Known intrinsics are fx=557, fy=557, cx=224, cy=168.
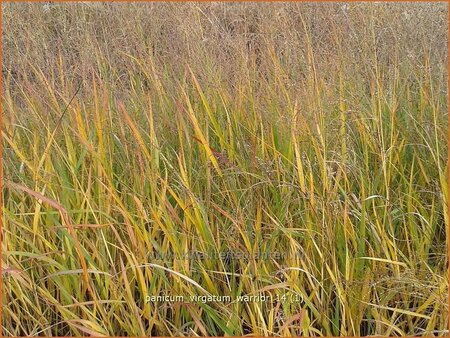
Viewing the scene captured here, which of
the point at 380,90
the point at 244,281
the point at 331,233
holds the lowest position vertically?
the point at 244,281


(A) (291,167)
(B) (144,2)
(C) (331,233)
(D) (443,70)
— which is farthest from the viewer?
(B) (144,2)

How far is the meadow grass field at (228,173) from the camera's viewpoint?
1.66 meters

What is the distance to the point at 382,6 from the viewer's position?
2.16 metres

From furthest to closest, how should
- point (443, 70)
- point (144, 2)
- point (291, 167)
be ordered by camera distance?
point (144, 2) < point (443, 70) < point (291, 167)

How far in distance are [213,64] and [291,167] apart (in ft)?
1.75

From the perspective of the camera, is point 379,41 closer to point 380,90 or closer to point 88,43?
point 380,90

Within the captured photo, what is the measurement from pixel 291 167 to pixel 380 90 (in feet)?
1.43

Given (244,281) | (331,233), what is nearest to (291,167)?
(331,233)

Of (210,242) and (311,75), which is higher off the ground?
(311,75)

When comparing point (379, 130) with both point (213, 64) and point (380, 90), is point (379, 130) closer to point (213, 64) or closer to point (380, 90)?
point (380, 90)

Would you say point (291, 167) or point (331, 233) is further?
point (291, 167)

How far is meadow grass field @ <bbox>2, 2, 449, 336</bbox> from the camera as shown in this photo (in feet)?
5.46

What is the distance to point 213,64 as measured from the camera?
2.12 meters

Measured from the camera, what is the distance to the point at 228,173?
1.72 m
